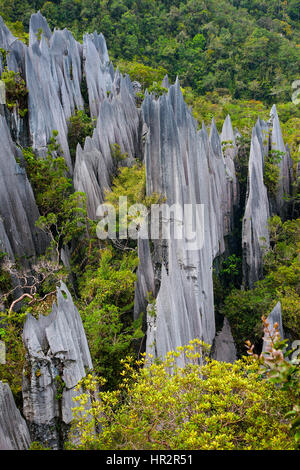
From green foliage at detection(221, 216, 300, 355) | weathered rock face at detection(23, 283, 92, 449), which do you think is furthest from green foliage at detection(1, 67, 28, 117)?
green foliage at detection(221, 216, 300, 355)

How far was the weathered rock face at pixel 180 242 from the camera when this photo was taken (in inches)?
450

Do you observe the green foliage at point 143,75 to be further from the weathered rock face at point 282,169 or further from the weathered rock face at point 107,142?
the weathered rock face at point 282,169

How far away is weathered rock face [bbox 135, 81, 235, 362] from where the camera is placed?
11.4 meters

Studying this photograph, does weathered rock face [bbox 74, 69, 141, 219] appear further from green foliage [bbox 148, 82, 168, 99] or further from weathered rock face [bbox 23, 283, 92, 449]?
weathered rock face [bbox 23, 283, 92, 449]

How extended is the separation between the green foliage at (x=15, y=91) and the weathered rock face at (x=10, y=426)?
41.5ft

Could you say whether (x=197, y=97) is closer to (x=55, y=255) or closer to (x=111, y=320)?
(x=55, y=255)

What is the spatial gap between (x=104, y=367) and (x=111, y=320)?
133 cm

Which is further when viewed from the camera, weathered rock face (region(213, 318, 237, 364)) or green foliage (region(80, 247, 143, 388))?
weathered rock face (region(213, 318, 237, 364))

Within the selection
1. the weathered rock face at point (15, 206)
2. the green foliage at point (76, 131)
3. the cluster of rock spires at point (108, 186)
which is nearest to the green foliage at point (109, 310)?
the cluster of rock spires at point (108, 186)

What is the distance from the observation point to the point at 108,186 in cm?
1659

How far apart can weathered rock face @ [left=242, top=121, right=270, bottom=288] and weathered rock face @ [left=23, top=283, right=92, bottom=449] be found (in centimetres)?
1146

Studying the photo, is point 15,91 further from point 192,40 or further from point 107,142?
point 192,40

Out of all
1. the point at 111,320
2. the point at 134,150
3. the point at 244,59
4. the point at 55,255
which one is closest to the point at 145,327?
the point at 111,320

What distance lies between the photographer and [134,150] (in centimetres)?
1953
